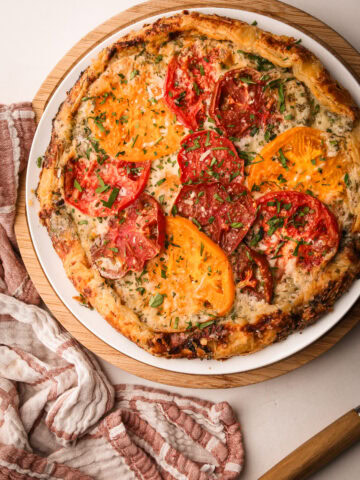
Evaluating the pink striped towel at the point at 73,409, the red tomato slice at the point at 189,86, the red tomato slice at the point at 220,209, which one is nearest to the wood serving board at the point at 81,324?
the pink striped towel at the point at 73,409

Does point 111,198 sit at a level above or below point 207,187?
below

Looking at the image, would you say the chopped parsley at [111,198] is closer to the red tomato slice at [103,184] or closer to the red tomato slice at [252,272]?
the red tomato slice at [103,184]

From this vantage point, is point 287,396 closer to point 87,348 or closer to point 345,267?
point 345,267

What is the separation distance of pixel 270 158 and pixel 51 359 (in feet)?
7.39

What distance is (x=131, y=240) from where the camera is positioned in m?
3.33

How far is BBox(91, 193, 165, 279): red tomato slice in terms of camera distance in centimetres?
329

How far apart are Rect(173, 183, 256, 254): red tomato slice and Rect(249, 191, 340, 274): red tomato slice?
9 cm

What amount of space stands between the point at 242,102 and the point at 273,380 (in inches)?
81.1

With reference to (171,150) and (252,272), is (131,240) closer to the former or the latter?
(171,150)

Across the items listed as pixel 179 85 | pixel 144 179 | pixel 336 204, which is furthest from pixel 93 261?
pixel 336 204

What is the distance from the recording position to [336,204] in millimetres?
3166

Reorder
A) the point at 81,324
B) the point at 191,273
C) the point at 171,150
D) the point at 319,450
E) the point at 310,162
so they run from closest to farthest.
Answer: the point at 310,162, the point at 191,273, the point at 171,150, the point at 319,450, the point at 81,324

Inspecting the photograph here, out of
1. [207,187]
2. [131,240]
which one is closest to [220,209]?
[207,187]

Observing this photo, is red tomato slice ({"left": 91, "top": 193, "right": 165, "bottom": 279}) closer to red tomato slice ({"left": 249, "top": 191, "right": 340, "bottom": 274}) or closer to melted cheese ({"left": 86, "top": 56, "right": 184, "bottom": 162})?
melted cheese ({"left": 86, "top": 56, "right": 184, "bottom": 162})
